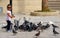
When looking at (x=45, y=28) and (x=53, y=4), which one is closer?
(x=45, y=28)

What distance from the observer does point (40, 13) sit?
A: 17.6m

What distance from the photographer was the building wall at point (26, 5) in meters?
20.7

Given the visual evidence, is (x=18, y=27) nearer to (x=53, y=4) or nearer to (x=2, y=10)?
(x=2, y=10)

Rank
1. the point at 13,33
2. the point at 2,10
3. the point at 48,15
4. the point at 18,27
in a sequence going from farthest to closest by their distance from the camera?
1. the point at 2,10
2. the point at 48,15
3. the point at 18,27
4. the point at 13,33

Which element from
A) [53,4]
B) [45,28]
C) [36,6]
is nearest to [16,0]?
[36,6]

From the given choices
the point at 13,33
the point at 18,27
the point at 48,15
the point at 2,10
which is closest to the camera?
the point at 13,33

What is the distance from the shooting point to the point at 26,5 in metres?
20.8

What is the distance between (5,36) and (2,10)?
1053 centimetres

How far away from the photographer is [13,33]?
405 inches

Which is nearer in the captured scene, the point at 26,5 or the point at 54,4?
the point at 26,5

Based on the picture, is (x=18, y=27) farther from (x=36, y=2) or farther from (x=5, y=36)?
(x=36, y=2)

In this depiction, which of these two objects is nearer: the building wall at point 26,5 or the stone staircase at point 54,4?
the building wall at point 26,5

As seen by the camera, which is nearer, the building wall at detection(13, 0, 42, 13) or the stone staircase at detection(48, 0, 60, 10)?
the building wall at detection(13, 0, 42, 13)

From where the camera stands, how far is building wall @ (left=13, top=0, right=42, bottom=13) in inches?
815
